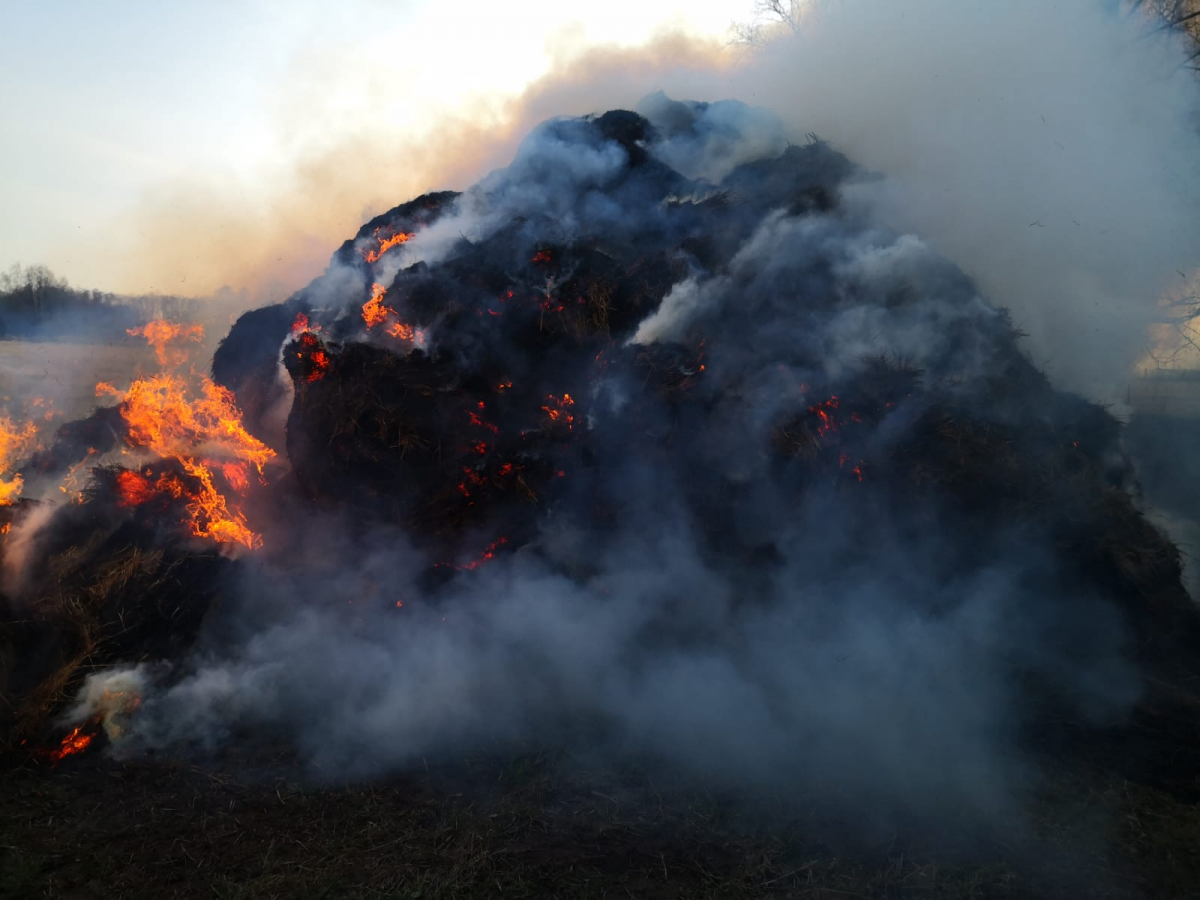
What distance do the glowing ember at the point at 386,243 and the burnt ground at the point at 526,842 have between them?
7.24 meters

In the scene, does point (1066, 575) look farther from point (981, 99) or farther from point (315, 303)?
point (315, 303)

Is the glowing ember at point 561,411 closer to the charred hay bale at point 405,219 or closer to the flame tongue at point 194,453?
the charred hay bale at point 405,219

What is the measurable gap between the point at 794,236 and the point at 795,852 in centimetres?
720

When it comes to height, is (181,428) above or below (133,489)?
above

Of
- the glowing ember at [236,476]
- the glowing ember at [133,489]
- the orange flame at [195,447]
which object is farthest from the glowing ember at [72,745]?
the glowing ember at [236,476]

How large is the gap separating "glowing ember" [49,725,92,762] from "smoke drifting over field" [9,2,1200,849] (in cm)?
17

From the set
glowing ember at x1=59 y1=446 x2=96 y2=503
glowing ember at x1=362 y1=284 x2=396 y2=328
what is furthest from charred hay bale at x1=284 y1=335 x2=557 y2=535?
glowing ember at x1=59 y1=446 x2=96 y2=503

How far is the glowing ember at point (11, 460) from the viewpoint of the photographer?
9955 millimetres

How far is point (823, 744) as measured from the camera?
6727 mm

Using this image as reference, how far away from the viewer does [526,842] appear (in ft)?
17.8

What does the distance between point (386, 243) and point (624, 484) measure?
5.34 metres

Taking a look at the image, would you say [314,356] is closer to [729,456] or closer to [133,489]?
[133,489]

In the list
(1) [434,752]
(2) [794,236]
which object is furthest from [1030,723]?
(2) [794,236]

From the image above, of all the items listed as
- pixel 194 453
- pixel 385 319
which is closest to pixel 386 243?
pixel 385 319
